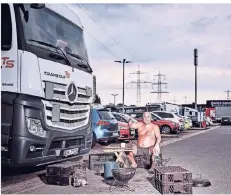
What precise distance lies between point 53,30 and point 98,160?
3830 mm

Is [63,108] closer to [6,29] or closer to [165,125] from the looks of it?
[6,29]

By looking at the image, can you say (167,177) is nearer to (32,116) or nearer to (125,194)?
(125,194)

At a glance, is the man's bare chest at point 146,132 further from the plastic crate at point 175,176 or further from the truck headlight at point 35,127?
the truck headlight at point 35,127

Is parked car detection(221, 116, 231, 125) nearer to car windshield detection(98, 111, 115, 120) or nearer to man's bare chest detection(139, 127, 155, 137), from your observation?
car windshield detection(98, 111, 115, 120)

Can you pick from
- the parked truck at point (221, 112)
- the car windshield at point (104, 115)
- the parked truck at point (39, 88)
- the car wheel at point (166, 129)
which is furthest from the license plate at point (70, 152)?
the parked truck at point (221, 112)

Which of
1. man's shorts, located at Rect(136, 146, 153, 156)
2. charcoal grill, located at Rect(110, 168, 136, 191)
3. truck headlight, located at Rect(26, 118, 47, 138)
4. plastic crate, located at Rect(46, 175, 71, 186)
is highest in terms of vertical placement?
truck headlight, located at Rect(26, 118, 47, 138)

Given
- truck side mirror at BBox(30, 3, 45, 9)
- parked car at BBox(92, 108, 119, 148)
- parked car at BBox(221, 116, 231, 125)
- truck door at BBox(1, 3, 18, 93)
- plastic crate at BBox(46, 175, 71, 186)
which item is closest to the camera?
truck door at BBox(1, 3, 18, 93)

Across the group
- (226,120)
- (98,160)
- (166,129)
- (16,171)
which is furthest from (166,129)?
(226,120)

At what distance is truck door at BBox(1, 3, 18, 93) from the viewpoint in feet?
19.3

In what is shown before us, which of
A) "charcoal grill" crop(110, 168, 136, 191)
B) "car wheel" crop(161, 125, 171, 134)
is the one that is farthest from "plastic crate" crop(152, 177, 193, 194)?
"car wheel" crop(161, 125, 171, 134)

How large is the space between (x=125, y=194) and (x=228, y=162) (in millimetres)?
5485

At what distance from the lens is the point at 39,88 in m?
6.22

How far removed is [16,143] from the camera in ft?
19.3

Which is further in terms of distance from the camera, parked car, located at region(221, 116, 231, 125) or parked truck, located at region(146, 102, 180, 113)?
parked car, located at region(221, 116, 231, 125)
